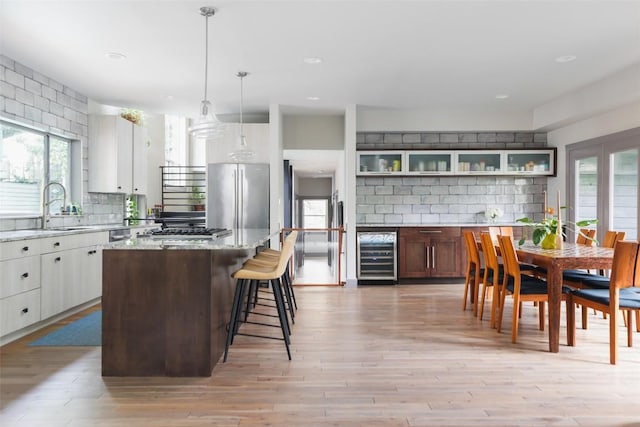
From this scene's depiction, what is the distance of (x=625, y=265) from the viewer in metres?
3.05

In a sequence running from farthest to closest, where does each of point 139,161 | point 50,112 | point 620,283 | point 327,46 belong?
point 139,161
point 50,112
point 327,46
point 620,283

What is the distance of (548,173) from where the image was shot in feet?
21.9

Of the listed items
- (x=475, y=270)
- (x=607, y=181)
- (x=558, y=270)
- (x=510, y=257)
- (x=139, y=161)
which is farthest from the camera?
(x=139, y=161)

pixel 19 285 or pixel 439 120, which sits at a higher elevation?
pixel 439 120

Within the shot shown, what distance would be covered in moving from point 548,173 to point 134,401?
6.47 meters

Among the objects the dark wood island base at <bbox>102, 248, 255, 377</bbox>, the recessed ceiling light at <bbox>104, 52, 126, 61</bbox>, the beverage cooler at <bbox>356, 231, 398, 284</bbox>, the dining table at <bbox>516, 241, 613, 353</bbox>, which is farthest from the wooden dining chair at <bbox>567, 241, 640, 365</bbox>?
the recessed ceiling light at <bbox>104, 52, 126, 61</bbox>

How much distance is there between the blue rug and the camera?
350 centimetres

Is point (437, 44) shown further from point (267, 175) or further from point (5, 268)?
point (5, 268)

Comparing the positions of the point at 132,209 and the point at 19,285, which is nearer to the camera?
the point at 19,285

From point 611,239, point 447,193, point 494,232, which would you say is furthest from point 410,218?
point 611,239

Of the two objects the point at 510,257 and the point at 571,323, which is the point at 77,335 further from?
the point at 571,323

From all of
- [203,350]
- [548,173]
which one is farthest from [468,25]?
[548,173]

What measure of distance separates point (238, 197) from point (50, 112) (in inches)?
97.7

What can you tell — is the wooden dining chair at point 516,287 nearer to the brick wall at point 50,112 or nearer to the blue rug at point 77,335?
the blue rug at point 77,335
